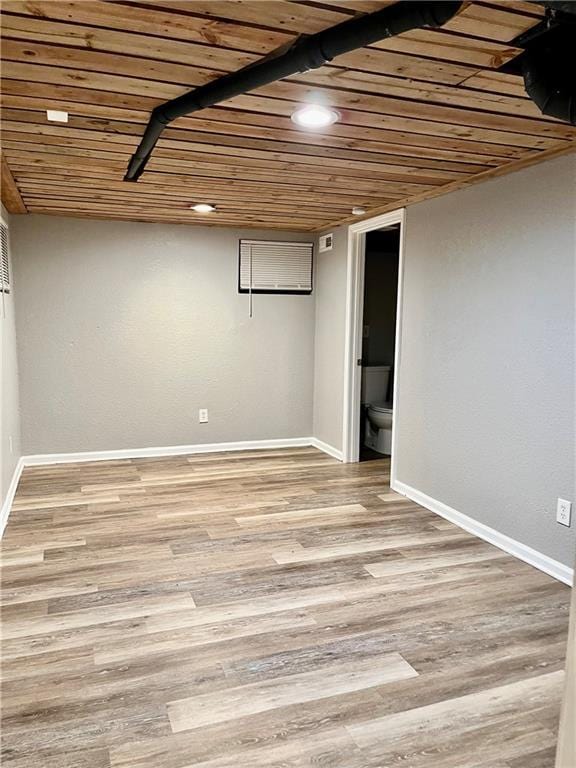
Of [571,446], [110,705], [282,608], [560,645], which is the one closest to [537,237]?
[571,446]

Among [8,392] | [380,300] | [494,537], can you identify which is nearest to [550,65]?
[494,537]

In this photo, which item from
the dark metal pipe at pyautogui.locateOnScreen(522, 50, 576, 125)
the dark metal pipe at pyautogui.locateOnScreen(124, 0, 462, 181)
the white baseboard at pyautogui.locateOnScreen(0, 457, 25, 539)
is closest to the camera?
the dark metal pipe at pyautogui.locateOnScreen(124, 0, 462, 181)

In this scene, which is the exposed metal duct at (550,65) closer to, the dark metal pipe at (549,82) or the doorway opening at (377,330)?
the dark metal pipe at (549,82)

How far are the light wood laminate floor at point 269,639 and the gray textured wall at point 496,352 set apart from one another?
0.34 metres

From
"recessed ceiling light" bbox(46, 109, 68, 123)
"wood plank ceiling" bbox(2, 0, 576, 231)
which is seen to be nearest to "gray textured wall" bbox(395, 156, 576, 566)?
"wood plank ceiling" bbox(2, 0, 576, 231)

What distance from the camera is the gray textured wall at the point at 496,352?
2.86m

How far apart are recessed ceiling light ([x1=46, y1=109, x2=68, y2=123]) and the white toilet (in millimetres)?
3788

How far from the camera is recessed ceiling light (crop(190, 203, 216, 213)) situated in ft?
13.6

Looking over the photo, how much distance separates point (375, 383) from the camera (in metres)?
5.77

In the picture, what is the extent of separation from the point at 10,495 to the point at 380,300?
3.89 metres

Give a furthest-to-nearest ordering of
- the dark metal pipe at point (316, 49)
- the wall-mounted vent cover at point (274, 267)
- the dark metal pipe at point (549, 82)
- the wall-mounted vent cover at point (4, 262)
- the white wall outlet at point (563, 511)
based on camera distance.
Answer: the wall-mounted vent cover at point (274, 267), the wall-mounted vent cover at point (4, 262), the white wall outlet at point (563, 511), the dark metal pipe at point (549, 82), the dark metal pipe at point (316, 49)

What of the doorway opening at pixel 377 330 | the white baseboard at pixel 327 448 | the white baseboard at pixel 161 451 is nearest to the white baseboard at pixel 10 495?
the white baseboard at pixel 161 451

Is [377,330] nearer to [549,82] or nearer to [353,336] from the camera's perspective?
[353,336]

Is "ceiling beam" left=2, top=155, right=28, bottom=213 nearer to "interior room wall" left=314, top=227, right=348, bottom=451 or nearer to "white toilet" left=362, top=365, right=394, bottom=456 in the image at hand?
"interior room wall" left=314, top=227, right=348, bottom=451
